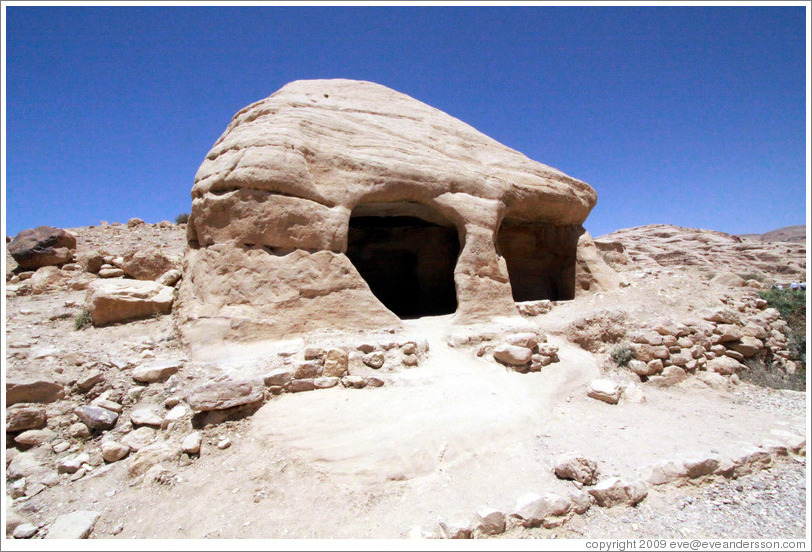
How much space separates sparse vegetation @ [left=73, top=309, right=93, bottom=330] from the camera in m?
5.43

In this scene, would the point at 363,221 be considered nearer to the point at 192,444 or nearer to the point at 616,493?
the point at 192,444

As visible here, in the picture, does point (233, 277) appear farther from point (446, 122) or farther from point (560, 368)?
point (446, 122)

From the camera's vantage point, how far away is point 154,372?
14.5 feet

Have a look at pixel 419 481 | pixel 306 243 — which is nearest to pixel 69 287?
pixel 306 243

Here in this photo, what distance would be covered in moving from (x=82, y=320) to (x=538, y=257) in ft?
29.1

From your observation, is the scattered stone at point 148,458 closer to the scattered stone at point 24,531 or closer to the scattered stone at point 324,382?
the scattered stone at point 24,531

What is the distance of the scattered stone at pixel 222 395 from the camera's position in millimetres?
3844

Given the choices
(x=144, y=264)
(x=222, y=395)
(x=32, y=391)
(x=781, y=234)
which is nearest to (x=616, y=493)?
(x=222, y=395)

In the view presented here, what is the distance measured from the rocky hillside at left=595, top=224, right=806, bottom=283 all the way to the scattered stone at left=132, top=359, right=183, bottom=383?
12838 millimetres

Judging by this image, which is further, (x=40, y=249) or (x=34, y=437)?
(x=40, y=249)

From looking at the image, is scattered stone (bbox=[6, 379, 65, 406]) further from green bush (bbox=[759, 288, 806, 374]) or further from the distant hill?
the distant hill

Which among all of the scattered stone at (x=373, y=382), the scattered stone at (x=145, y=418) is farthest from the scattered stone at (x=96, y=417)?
the scattered stone at (x=373, y=382)

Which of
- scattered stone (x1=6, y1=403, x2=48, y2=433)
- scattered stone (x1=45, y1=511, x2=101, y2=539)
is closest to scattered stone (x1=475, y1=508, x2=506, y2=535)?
scattered stone (x1=45, y1=511, x2=101, y2=539)

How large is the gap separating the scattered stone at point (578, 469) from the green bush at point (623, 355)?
3204 mm
